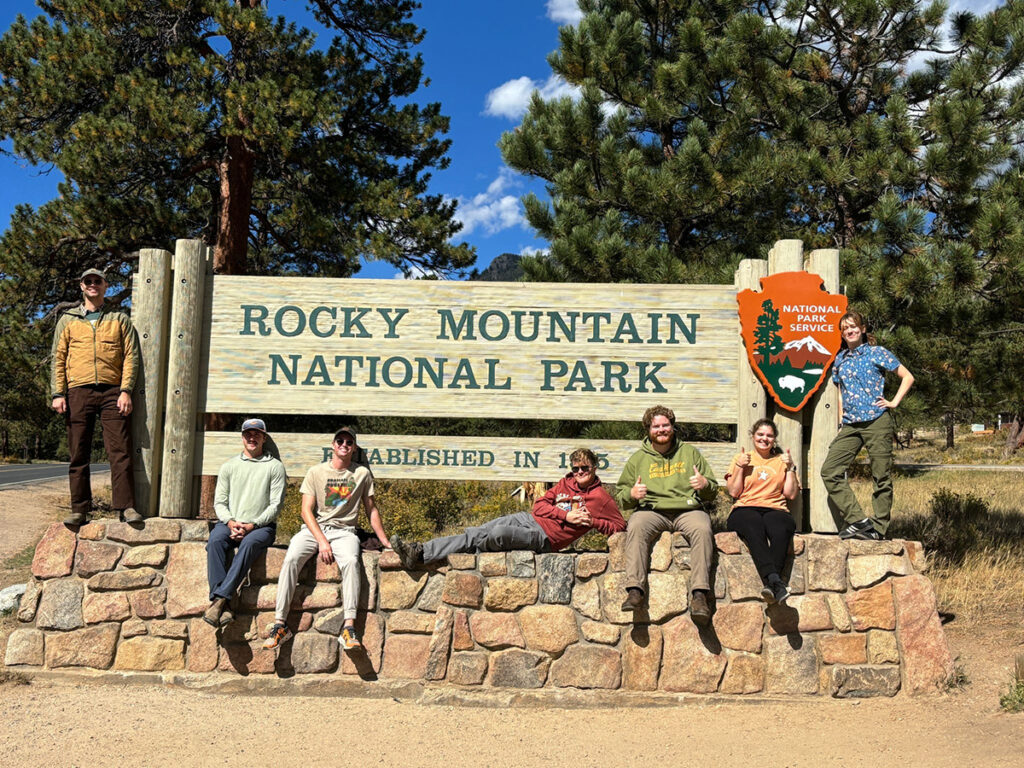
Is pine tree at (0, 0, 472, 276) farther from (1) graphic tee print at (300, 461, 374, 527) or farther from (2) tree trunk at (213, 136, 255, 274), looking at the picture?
(1) graphic tee print at (300, 461, 374, 527)

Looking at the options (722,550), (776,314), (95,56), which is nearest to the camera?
(722,550)

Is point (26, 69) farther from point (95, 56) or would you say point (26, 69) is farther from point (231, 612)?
point (231, 612)

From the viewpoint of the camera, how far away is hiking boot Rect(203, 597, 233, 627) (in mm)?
4461

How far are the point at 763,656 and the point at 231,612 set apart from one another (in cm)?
310

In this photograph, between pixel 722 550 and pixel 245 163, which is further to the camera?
pixel 245 163

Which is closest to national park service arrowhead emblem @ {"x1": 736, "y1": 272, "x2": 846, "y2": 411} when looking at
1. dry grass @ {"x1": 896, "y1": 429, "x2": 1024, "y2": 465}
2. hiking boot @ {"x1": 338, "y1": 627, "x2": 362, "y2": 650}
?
hiking boot @ {"x1": 338, "y1": 627, "x2": 362, "y2": 650}

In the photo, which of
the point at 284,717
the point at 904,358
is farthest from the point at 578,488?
the point at 904,358

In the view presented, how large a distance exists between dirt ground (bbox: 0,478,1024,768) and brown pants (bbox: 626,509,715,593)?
73 centimetres

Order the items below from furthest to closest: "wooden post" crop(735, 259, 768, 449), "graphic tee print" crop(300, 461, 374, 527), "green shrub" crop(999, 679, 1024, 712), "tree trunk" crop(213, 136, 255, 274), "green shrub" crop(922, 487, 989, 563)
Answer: "tree trunk" crop(213, 136, 255, 274) < "green shrub" crop(922, 487, 989, 563) < "wooden post" crop(735, 259, 768, 449) < "graphic tee print" crop(300, 461, 374, 527) < "green shrub" crop(999, 679, 1024, 712)

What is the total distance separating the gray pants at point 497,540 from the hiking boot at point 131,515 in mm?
1830

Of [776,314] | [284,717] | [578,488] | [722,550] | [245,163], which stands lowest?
[284,717]

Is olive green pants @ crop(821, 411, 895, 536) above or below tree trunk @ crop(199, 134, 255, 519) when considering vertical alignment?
below

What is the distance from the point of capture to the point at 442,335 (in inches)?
205

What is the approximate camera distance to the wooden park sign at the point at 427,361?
5074mm
